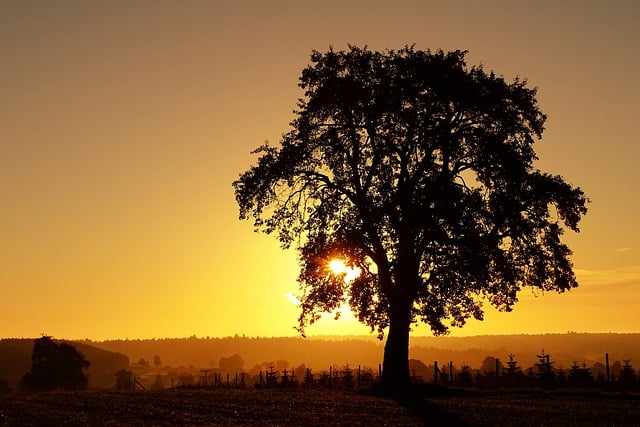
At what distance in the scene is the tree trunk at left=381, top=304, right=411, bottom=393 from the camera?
4622cm

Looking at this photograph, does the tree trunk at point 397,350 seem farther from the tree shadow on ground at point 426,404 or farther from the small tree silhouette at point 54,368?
the small tree silhouette at point 54,368

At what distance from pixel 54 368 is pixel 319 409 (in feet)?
301

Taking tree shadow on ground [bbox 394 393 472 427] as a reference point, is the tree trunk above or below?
above

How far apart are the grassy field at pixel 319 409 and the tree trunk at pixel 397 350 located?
276 cm

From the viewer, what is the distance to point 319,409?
117ft

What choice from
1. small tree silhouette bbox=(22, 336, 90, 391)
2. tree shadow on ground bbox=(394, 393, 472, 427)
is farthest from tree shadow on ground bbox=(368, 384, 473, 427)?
small tree silhouette bbox=(22, 336, 90, 391)

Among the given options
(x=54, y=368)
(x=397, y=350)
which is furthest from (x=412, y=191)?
(x=54, y=368)

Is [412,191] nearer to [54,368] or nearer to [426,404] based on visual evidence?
[426,404]

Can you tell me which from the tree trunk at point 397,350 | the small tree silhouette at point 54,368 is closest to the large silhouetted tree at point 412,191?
the tree trunk at point 397,350

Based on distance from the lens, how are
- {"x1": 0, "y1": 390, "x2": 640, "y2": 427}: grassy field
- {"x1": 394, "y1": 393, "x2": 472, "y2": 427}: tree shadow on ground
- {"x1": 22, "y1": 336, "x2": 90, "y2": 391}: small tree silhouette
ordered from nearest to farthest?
1. {"x1": 0, "y1": 390, "x2": 640, "y2": 427}: grassy field
2. {"x1": 394, "y1": 393, "x2": 472, "y2": 427}: tree shadow on ground
3. {"x1": 22, "y1": 336, "x2": 90, "y2": 391}: small tree silhouette

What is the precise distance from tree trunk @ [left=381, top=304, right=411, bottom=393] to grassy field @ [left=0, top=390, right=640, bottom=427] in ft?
9.06

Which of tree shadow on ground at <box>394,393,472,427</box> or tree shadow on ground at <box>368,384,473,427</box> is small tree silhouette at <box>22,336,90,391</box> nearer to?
tree shadow on ground at <box>368,384,473,427</box>

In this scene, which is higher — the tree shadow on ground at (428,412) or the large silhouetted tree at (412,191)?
the large silhouetted tree at (412,191)

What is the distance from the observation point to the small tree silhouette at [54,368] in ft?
384
